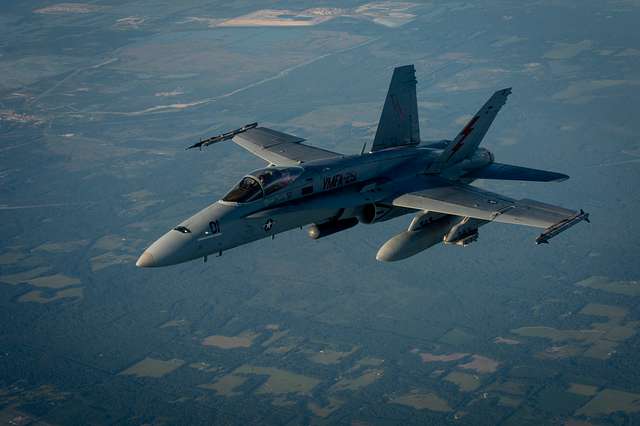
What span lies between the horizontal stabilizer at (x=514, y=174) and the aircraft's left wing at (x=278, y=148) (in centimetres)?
758

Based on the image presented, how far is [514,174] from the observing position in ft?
154

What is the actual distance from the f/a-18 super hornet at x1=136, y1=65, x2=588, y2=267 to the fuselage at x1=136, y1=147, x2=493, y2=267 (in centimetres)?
5

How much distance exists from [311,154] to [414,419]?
434ft

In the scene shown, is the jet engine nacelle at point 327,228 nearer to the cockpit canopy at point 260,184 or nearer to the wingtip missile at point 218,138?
the cockpit canopy at point 260,184

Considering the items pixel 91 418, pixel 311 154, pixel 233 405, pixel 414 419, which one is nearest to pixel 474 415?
pixel 414 419

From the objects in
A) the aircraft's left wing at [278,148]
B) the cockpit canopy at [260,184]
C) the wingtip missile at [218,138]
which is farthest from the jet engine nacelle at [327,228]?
the wingtip missile at [218,138]

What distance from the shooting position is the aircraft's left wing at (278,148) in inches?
1891

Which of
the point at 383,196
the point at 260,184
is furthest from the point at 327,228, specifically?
the point at 260,184

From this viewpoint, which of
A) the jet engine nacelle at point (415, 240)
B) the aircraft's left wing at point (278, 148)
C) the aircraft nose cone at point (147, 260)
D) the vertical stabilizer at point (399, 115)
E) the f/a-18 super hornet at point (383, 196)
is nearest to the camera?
the aircraft nose cone at point (147, 260)

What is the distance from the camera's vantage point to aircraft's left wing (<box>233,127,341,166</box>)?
158 ft

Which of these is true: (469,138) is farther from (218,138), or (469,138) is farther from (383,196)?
(218,138)

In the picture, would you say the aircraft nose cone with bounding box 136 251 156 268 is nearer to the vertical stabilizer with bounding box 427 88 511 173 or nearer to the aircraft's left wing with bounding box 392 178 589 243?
the aircraft's left wing with bounding box 392 178 589 243

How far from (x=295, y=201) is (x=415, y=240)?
591cm

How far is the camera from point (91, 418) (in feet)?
593
